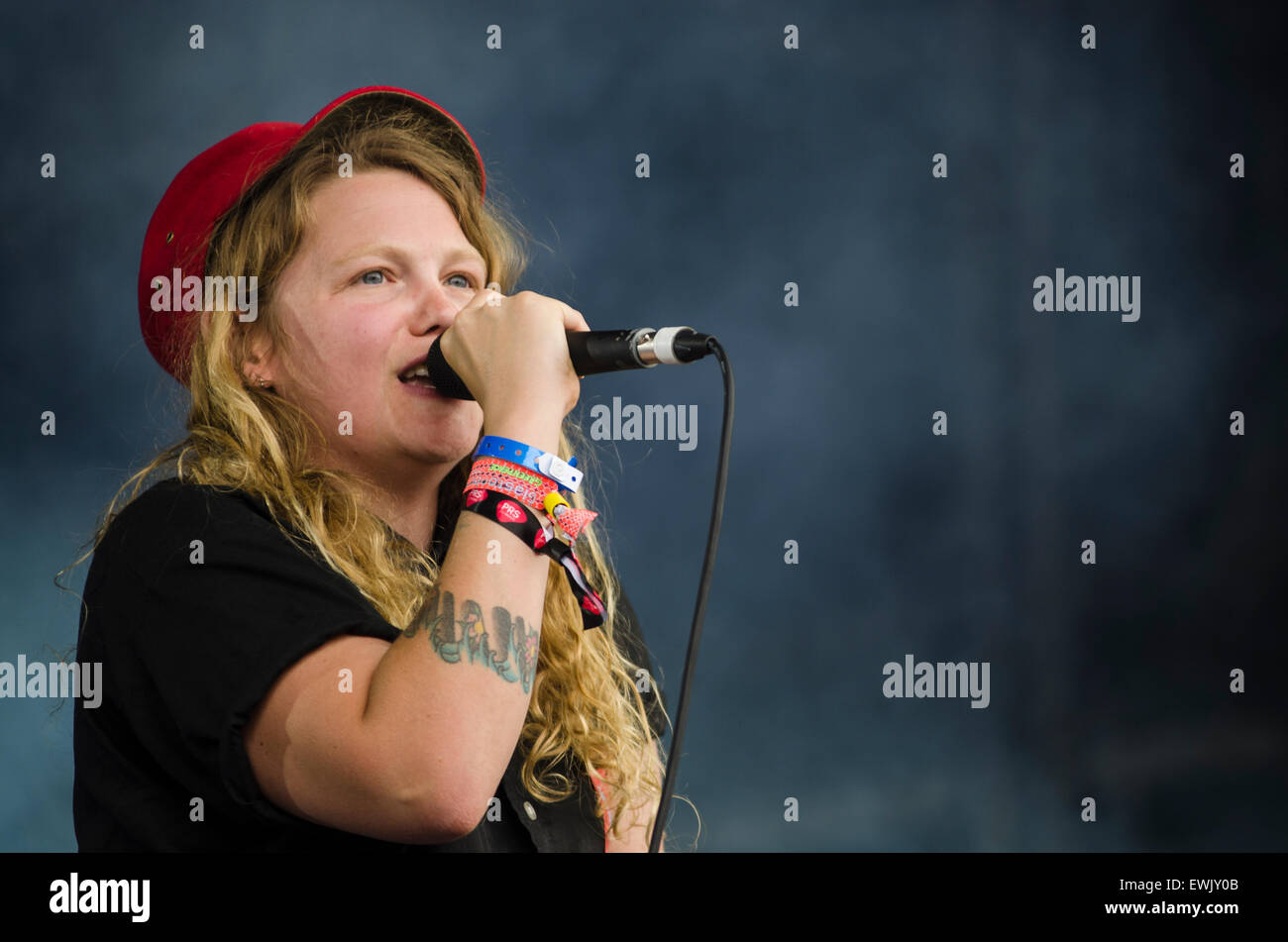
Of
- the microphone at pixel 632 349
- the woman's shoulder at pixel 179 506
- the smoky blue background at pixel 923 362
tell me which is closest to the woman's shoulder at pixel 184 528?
the woman's shoulder at pixel 179 506

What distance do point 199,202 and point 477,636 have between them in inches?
28.8

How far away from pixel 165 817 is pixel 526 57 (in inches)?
75.8

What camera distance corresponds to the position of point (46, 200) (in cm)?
232

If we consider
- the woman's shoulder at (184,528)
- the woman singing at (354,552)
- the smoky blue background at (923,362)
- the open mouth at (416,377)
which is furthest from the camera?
the smoky blue background at (923,362)

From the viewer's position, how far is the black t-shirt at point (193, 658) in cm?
95

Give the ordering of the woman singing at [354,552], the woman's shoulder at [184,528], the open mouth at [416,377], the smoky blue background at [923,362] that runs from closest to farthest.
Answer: the woman singing at [354,552]
the woman's shoulder at [184,528]
the open mouth at [416,377]
the smoky blue background at [923,362]

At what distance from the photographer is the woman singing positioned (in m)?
0.93

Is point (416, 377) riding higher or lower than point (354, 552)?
higher

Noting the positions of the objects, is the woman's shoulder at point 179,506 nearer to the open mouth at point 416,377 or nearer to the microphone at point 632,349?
the open mouth at point 416,377

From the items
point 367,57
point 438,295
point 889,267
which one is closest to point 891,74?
point 889,267

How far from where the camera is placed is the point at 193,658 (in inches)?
38.4

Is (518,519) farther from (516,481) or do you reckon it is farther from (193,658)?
(193,658)

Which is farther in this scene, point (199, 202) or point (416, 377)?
point (199, 202)

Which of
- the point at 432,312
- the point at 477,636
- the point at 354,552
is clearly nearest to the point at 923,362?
the point at 432,312
